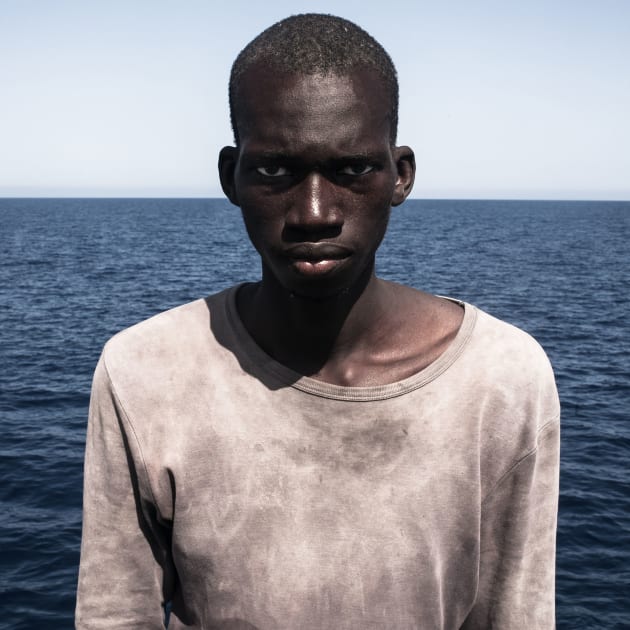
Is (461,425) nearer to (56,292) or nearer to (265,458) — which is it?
(265,458)

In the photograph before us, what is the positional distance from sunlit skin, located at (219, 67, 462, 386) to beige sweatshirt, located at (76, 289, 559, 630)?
126 millimetres

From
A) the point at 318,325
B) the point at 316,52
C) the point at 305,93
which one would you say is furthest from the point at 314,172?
the point at 318,325

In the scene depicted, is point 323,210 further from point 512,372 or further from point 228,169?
point 512,372

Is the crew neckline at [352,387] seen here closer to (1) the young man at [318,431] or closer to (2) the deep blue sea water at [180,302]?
(1) the young man at [318,431]

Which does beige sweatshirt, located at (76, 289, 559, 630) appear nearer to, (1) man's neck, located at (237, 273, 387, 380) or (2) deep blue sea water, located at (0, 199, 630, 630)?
(1) man's neck, located at (237, 273, 387, 380)

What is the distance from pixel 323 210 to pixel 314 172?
129mm

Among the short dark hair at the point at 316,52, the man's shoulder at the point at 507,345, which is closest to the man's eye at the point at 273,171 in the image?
the short dark hair at the point at 316,52

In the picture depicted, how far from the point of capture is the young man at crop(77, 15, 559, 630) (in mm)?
2564

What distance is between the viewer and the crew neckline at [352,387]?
8.87ft

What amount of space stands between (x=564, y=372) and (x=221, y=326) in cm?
3793

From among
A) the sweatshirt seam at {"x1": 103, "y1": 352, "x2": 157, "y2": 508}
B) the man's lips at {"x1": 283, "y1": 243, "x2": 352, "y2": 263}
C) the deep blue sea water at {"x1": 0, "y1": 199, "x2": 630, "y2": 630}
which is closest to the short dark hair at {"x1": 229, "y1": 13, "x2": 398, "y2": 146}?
the man's lips at {"x1": 283, "y1": 243, "x2": 352, "y2": 263}

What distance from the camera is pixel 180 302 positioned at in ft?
191

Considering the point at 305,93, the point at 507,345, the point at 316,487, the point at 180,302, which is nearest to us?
the point at 305,93

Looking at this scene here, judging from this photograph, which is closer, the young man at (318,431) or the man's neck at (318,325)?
the young man at (318,431)
